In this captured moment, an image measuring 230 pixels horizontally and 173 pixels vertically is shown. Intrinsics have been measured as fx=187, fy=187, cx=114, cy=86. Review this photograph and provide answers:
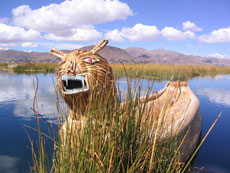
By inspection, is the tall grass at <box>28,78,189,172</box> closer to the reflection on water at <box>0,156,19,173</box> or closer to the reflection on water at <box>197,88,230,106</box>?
the reflection on water at <box>0,156,19,173</box>

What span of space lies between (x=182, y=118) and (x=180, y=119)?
0.06 m

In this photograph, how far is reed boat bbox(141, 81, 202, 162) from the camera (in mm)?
1416

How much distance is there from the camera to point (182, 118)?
2156mm

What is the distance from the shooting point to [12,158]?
2922mm

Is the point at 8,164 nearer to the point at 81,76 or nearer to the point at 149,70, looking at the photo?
the point at 81,76

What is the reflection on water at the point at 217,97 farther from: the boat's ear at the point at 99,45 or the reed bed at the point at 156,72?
the boat's ear at the point at 99,45

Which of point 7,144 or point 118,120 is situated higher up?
point 118,120

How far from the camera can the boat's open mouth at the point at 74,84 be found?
1782mm

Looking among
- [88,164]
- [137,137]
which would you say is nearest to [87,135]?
[88,164]

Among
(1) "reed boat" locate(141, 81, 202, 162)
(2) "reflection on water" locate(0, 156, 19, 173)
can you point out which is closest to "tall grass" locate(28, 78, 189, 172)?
(1) "reed boat" locate(141, 81, 202, 162)

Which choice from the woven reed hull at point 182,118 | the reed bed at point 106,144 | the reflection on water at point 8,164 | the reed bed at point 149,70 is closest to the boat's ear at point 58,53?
the reed bed at point 149,70

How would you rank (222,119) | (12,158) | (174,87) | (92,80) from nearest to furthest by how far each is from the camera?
(92,80) → (12,158) → (174,87) → (222,119)

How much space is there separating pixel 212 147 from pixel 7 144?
3.80m

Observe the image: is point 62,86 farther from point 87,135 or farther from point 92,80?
point 87,135
